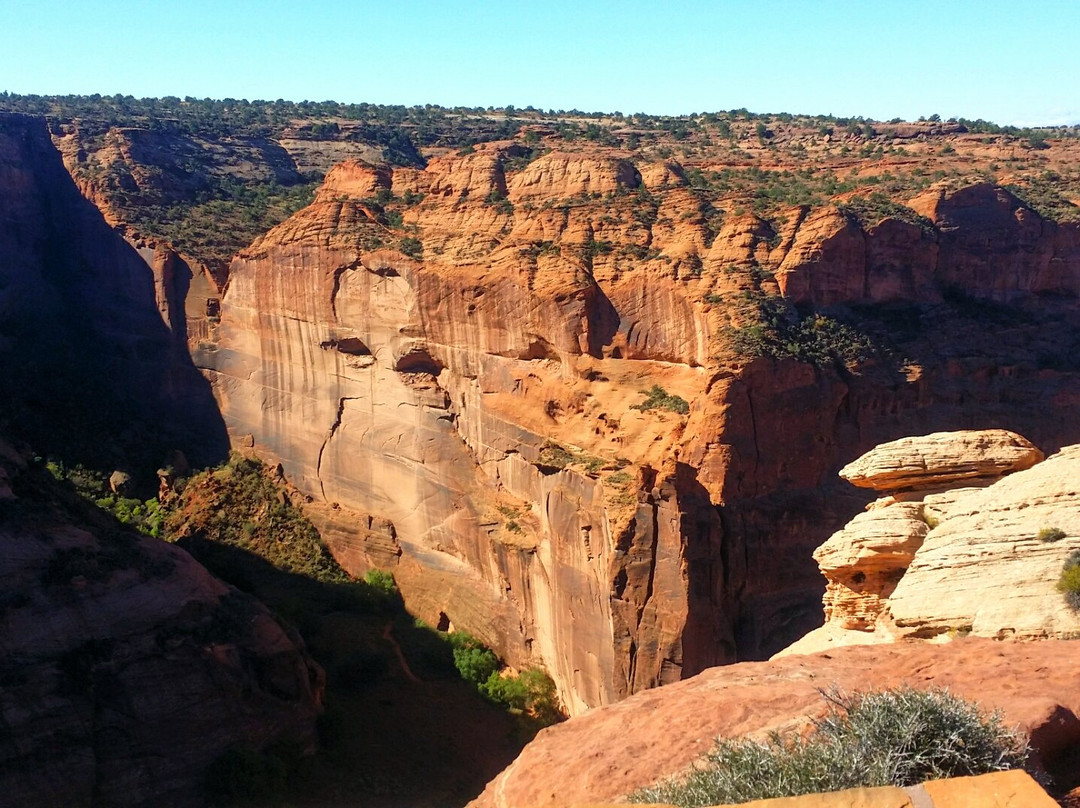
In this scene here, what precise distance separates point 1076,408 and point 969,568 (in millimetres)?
15605

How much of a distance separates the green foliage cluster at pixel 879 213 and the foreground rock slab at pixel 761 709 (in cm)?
1765

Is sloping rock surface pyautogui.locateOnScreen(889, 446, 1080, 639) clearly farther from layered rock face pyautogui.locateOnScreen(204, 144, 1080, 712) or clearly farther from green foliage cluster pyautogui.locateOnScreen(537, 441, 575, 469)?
green foliage cluster pyautogui.locateOnScreen(537, 441, 575, 469)

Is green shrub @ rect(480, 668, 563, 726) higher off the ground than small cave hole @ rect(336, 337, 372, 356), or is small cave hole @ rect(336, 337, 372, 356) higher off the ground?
small cave hole @ rect(336, 337, 372, 356)

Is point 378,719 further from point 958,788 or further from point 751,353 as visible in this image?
point 958,788

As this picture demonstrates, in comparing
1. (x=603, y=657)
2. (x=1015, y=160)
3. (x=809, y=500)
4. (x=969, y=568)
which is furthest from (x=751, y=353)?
(x=1015, y=160)

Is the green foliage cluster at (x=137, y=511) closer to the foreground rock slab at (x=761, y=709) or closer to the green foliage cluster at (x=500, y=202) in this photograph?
the green foliage cluster at (x=500, y=202)

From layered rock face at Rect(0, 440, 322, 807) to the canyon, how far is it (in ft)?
25.7

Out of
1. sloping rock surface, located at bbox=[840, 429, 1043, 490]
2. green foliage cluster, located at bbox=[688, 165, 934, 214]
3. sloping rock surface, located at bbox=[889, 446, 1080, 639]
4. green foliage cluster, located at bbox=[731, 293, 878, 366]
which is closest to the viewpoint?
sloping rock surface, located at bbox=[889, 446, 1080, 639]

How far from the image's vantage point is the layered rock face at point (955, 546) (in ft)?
50.5

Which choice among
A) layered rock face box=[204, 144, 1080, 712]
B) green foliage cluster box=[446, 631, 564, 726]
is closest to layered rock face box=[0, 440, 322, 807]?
green foliage cluster box=[446, 631, 564, 726]

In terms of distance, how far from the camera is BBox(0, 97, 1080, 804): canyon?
1041 inches

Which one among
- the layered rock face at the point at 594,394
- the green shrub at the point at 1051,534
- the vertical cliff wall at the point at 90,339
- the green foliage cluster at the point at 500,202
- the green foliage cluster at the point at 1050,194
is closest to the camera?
the green shrub at the point at 1051,534

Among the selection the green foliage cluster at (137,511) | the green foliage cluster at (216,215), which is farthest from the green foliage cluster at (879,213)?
the green foliage cluster at (137,511)

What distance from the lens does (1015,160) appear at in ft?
136
